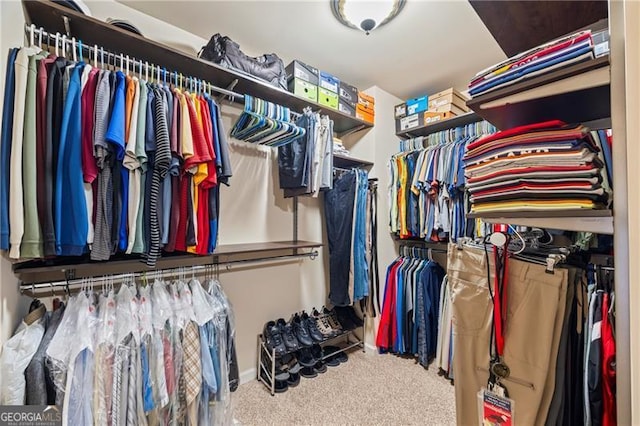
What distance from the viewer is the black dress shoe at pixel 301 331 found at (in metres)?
2.03

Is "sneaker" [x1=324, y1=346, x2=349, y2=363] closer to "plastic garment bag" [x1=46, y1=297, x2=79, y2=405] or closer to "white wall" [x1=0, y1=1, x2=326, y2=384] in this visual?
"white wall" [x1=0, y1=1, x2=326, y2=384]

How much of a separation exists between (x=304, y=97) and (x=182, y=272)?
56.8 inches

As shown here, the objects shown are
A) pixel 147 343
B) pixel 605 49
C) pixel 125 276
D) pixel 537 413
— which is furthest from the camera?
pixel 125 276

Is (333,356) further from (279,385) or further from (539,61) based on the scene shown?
(539,61)

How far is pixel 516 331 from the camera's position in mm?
800

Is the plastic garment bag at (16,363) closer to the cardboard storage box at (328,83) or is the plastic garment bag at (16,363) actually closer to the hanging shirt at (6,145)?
the hanging shirt at (6,145)

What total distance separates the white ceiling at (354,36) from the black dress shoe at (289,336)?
2.11 meters

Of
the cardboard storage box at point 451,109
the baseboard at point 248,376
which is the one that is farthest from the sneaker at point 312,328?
the cardboard storage box at point 451,109

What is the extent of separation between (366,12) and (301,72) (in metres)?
0.60

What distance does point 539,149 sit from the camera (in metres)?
0.70

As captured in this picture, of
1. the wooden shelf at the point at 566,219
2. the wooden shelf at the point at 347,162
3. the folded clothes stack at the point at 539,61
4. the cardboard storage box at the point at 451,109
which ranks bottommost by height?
the wooden shelf at the point at 566,219

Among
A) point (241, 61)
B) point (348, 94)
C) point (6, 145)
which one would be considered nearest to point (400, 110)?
point (348, 94)

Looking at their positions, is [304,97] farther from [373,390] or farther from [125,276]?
[373,390]

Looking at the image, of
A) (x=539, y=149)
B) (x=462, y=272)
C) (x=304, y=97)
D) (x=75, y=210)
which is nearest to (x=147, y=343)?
(x=75, y=210)
